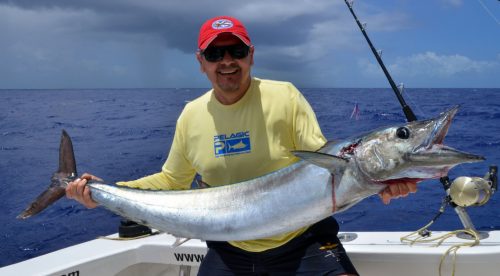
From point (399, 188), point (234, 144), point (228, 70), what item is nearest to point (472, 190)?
point (399, 188)

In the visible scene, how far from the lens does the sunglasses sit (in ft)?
7.93

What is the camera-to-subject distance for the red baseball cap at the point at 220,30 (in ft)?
7.81

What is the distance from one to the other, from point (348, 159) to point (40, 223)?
256 inches

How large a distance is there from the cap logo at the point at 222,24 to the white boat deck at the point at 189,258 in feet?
5.06

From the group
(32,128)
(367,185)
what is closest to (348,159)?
(367,185)

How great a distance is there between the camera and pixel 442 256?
8.89ft

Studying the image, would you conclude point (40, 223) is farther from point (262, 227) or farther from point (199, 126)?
point (262, 227)

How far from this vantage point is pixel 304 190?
6.46ft

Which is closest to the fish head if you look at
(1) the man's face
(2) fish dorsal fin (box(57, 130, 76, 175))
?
(1) the man's face

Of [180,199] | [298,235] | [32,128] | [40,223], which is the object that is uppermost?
[32,128]

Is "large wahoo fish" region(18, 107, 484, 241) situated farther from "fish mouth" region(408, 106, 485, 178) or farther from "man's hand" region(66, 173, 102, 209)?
"man's hand" region(66, 173, 102, 209)

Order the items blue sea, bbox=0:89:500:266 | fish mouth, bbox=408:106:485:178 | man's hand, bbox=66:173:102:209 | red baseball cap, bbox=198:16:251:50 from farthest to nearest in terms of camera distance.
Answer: blue sea, bbox=0:89:500:266
man's hand, bbox=66:173:102:209
red baseball cap, bbox=198:16:251:50
fish mouth, bbox=408:106:485:178

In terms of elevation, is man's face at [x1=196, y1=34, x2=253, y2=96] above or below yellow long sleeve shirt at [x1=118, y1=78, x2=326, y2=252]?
above

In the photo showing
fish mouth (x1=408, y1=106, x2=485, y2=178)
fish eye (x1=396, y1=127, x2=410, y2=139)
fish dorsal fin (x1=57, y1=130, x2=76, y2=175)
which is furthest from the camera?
fish dorsal fin (x1=57, y1=130, x2=76, y2=175)
